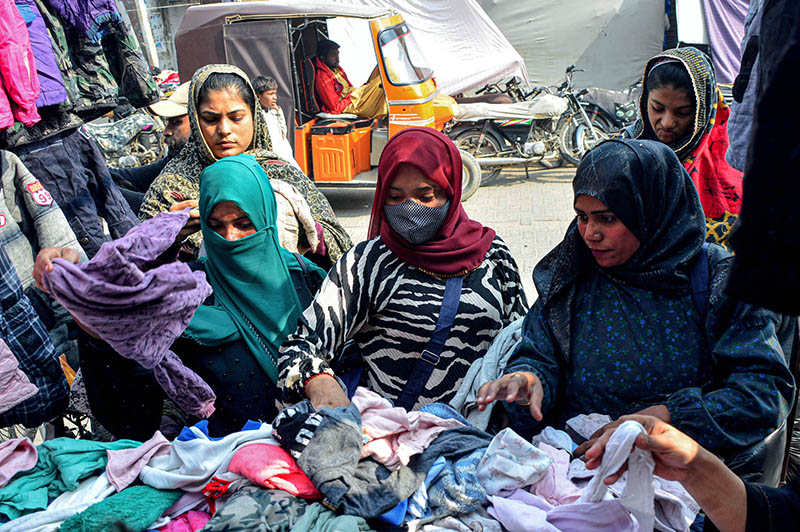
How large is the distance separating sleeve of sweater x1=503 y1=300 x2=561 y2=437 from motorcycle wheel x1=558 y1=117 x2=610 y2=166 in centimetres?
812

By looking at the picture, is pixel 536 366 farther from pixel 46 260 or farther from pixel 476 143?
pixel 476 143

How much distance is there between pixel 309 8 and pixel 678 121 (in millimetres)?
6083

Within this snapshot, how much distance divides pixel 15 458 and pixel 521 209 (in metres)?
7.24

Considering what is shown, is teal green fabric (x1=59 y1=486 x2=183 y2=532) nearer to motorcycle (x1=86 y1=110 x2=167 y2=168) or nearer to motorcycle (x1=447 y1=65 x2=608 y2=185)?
motorcycle (x1=447 y1=65 x2=608 y2=185)

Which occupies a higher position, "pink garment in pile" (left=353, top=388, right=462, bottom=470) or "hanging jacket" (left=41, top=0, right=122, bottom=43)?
"hanging jacket" (left=41, top=0, right=122, bottom=43)

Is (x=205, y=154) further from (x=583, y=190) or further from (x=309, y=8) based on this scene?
(x=309, y=8)

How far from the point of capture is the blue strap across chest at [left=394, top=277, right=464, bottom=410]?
2107 mm

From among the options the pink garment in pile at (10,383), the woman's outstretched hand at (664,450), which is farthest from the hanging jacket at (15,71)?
the woman's outstretched hand at (664,450)

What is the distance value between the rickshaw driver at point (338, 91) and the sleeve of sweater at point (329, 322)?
23.7ft

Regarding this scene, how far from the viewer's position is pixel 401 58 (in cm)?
822

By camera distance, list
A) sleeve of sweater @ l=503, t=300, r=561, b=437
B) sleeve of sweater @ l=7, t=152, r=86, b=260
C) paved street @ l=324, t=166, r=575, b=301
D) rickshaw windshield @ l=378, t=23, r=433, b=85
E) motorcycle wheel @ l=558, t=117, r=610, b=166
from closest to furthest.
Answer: sleeve of sweater @ l=503, t=300, r=561, b=437 → sleeve of sweater @ l=7, t=152, r=86, b=260 → paved street @ l=324, t=166, r=575, b=301 → rickshaw windshield @ l=378, t=23, r=433, b=85 → motorcycle wheel @ l=558, t=117, r=610, b=166

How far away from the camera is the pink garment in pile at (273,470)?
4.48 ft

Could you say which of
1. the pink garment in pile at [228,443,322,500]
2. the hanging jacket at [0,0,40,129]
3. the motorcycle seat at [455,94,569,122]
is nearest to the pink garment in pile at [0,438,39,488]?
the pink garment in pile at [228,443,322,500]

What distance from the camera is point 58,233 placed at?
3066 millimetres
